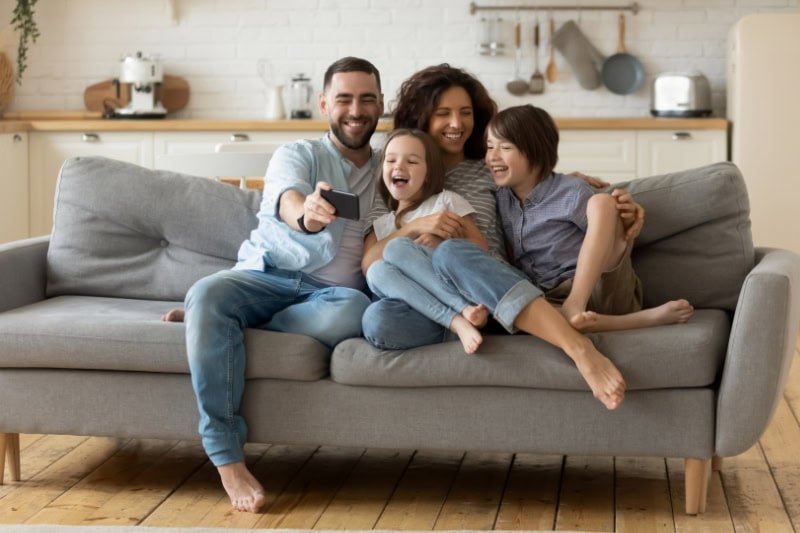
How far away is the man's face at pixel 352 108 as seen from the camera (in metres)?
3.25

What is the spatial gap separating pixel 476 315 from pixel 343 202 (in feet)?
1.34

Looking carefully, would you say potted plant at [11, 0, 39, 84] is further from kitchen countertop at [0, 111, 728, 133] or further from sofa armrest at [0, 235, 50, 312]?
sofa armrest at [0, 235, 50, 312]

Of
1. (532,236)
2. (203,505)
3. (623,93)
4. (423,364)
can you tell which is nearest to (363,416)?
(423,364)

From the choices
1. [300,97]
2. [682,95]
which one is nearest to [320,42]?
[300,97]

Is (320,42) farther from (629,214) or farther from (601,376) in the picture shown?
(601,376)

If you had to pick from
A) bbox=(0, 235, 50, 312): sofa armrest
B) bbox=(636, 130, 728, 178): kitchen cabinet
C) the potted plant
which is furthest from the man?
the potted plant

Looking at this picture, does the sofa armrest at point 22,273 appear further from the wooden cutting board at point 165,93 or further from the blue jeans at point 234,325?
the wooden cutting board at point 165,93

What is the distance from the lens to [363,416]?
2.83m

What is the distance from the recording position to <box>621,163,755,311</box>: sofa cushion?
10.4 feet

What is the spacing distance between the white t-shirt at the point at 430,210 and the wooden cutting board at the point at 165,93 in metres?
3.47

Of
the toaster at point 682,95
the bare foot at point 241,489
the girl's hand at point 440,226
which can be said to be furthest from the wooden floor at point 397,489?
the toaster at point 682,95

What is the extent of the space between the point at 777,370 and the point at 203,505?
1370 millimetres

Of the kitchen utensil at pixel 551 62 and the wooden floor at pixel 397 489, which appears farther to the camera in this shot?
the kitchen utensil at pixel 551 62

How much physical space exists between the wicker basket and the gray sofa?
3.15 metres
